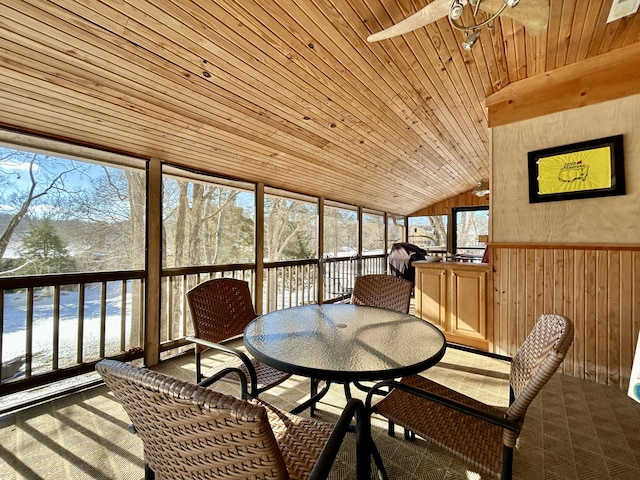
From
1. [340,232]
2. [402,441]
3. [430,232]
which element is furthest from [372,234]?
[402,441]

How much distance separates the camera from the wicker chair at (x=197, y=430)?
0.60 metres

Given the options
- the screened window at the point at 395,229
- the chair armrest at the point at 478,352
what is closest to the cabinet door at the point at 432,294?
the chair armrest at the point at 478,352

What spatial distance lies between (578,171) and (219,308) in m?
3.44

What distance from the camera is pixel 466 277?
3295mm

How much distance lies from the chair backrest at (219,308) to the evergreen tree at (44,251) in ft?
4.81

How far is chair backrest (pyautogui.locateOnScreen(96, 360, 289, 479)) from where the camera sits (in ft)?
1.95

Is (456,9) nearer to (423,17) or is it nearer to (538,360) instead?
(423,17)

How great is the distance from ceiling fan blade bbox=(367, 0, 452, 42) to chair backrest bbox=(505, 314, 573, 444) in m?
1.59

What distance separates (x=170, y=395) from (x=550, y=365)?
1.17m

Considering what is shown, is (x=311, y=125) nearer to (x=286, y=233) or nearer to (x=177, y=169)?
(x=177, y=169)

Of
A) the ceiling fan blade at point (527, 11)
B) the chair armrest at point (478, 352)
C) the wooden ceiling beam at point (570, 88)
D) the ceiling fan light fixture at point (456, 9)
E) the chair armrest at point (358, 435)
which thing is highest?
the wooden ceiling beam at point (570, 88)

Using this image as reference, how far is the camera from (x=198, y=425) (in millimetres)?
649

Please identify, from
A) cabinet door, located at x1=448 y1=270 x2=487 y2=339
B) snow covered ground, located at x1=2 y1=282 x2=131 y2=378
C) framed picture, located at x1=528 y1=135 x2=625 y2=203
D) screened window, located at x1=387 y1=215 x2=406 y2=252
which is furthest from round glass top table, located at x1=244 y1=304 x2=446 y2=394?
screened window, located at x1=387 y1=215 x2=406 y2=252

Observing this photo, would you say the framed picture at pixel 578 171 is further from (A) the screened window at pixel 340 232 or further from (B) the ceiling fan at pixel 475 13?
(A) the screened window at pixel 340 232
